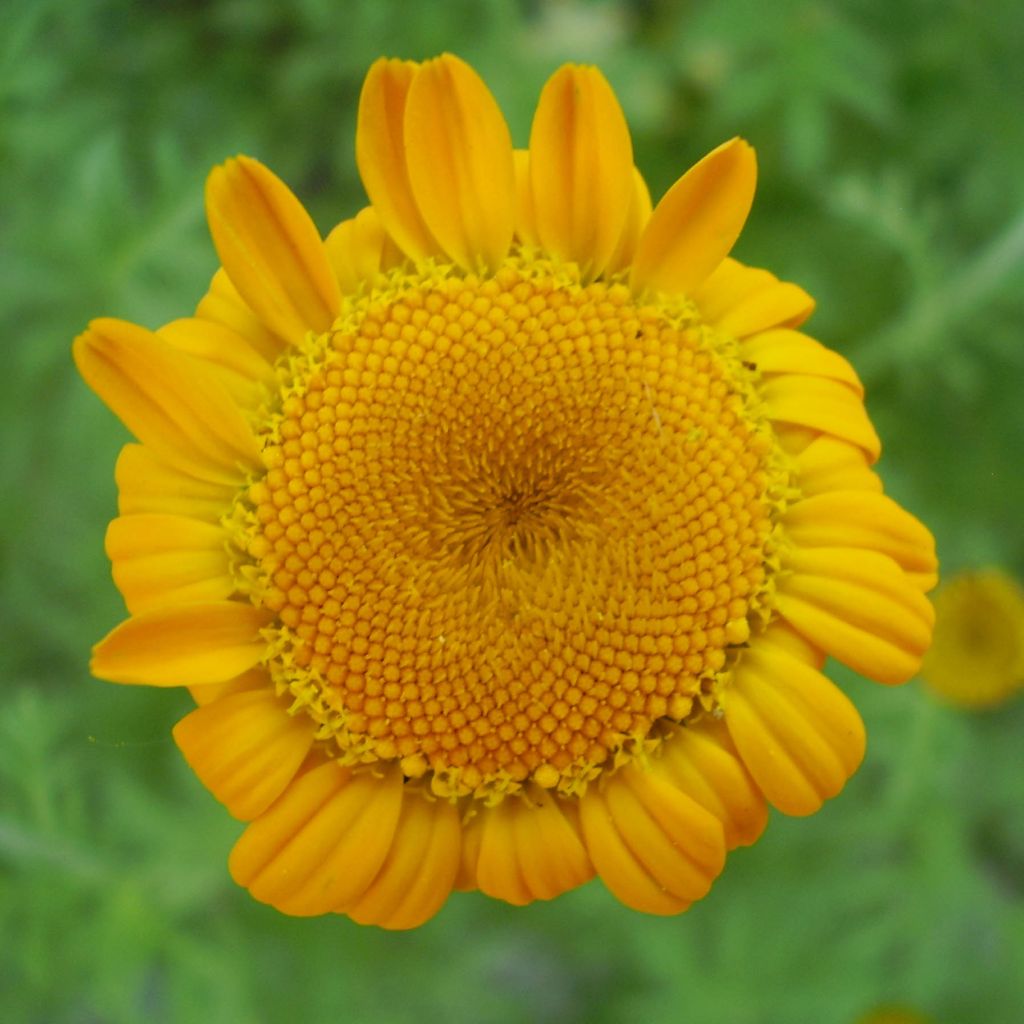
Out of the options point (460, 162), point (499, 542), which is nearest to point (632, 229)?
point (460, 162)

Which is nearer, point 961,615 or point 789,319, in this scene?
point 789,319

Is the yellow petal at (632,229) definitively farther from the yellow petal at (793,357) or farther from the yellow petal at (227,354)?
the yellow petal at (227,354)

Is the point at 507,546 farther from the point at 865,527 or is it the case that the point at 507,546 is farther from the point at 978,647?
the point at 978,647

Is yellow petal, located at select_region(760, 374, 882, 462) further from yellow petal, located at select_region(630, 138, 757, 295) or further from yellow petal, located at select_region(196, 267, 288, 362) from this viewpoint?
yellow petal, located at select_region(196, 267, 288, 362)

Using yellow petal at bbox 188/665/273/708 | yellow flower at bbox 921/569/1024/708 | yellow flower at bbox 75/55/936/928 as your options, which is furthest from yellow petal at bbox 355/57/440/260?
yellow flower at bbox 921/569/1024/708

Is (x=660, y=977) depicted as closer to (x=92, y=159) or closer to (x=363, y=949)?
(x=363, y=949)

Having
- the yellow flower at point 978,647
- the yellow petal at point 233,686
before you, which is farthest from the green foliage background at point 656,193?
the yellow petal at point 233,686

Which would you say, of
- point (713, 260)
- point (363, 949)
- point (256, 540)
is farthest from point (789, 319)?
point (363, 949)
